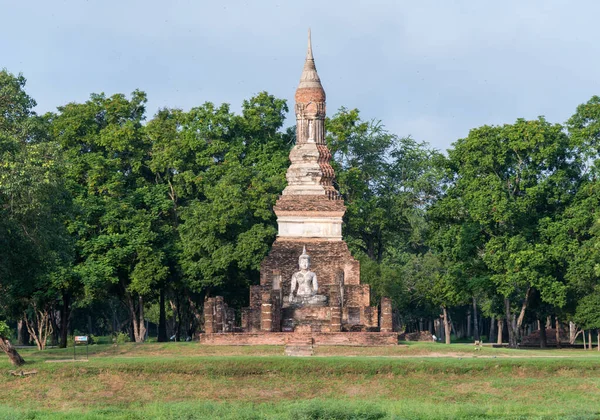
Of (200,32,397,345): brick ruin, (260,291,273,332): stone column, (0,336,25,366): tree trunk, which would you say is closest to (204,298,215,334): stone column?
(200,32,397,345): brick ruin

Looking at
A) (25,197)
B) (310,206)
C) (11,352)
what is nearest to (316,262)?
(310,206)

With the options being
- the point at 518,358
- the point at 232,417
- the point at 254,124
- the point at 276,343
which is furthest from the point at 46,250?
the point at 254,124

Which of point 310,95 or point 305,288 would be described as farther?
point 310,95

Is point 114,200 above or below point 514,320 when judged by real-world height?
above

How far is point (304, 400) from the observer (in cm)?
3672

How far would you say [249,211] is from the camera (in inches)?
2329

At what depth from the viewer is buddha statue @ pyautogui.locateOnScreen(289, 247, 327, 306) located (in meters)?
51.7

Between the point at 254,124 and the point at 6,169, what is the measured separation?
78.7 ft

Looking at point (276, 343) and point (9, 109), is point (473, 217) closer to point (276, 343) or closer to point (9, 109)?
point (276, 343)

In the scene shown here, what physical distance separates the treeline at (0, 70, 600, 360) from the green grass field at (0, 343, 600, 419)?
432 inches

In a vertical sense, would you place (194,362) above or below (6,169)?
below

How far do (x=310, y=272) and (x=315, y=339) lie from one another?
20.2ft

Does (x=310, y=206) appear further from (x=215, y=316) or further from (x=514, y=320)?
(x=514, y=320)

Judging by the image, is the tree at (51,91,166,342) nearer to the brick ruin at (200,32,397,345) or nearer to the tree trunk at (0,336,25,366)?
the brick ruin at (200,32,397,345)
